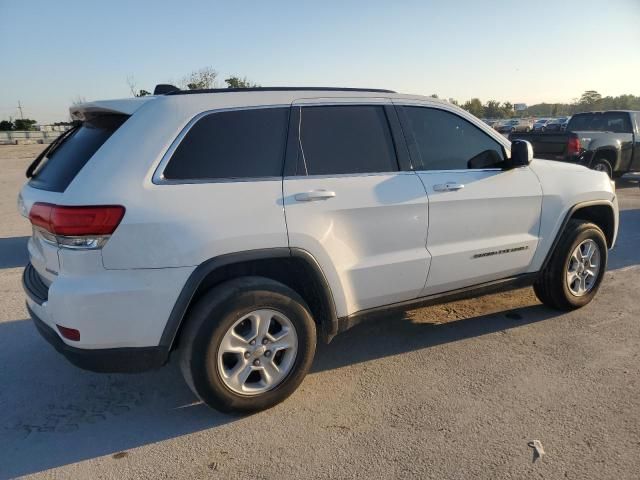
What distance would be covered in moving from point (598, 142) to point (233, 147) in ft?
35.8

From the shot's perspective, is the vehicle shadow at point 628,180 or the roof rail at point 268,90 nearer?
the roof rail at point 268,90

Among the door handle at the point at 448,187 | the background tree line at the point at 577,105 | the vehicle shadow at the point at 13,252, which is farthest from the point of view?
the background tree line at the point at 577,105

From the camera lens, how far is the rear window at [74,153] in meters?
2.75

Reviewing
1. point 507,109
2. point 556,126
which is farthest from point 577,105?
point 556,126

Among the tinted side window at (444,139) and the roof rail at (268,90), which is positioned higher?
the roof rail at (268,90)

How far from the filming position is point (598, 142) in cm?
1130

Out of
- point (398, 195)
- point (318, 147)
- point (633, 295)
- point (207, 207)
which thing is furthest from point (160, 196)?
point (633, 295)

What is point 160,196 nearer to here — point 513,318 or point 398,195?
point 398,195

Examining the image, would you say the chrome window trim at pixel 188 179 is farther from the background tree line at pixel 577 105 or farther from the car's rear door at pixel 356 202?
the background tree line at pixel 577 105

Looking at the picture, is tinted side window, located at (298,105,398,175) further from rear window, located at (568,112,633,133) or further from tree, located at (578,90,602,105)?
tree, located at (578,90,602,105)

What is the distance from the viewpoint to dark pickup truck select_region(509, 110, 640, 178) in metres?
10.9

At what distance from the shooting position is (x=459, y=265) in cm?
366

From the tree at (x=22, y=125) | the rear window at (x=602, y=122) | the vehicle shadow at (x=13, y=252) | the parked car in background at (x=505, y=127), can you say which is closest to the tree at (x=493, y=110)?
the parked car in background at (x=505, y=127)

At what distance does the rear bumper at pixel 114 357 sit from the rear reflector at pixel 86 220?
63 centimetres
